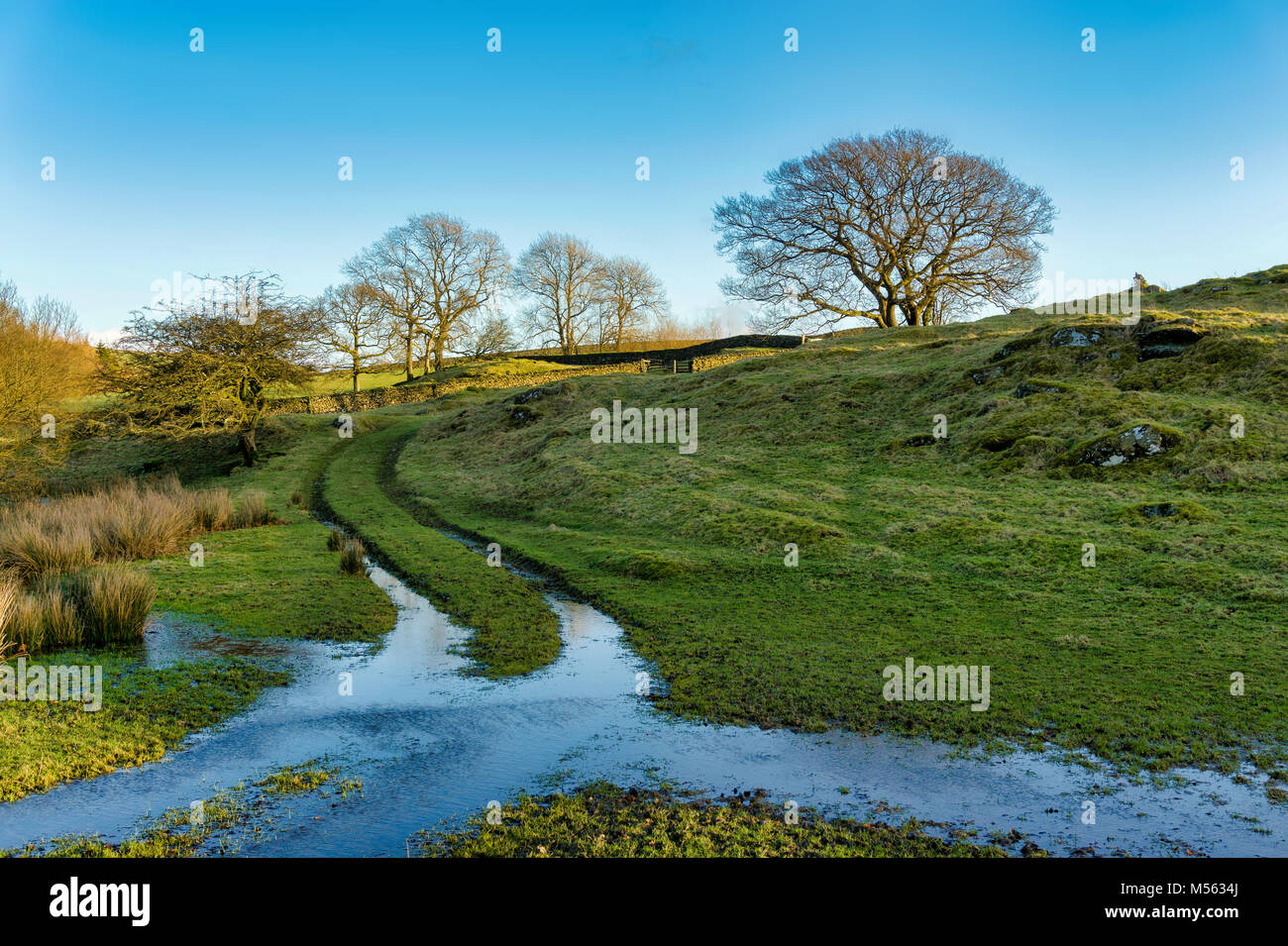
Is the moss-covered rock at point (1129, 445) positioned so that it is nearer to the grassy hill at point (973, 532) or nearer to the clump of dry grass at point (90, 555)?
the grassy hill at point (973, 532)

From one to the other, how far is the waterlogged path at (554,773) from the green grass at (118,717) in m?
0.30

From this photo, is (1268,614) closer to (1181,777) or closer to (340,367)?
(1181,777)

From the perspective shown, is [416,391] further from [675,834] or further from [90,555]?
[675,834]

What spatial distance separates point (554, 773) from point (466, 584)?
30.4ft

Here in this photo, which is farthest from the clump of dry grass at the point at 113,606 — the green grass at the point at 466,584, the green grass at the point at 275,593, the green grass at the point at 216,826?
the green grass at the point at 216,826

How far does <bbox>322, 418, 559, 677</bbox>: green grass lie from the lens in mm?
12719

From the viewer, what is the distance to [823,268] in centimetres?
5612

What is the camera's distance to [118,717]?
30.7ft

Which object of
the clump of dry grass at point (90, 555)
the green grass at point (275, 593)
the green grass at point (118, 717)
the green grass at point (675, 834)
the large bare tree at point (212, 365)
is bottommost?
the green grass at point (675, 834)

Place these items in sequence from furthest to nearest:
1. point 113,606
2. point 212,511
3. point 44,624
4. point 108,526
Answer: point 212,511
point 108,526
point 113,606
point 44,624

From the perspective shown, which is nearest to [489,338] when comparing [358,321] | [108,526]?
[358,321]

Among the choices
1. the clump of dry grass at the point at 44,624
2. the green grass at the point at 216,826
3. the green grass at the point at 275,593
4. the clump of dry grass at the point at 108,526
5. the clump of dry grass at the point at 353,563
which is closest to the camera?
the green grass at the point at 216,826

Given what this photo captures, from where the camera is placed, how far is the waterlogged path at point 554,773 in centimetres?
686

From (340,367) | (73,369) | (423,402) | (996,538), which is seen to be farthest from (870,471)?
(340,367)
